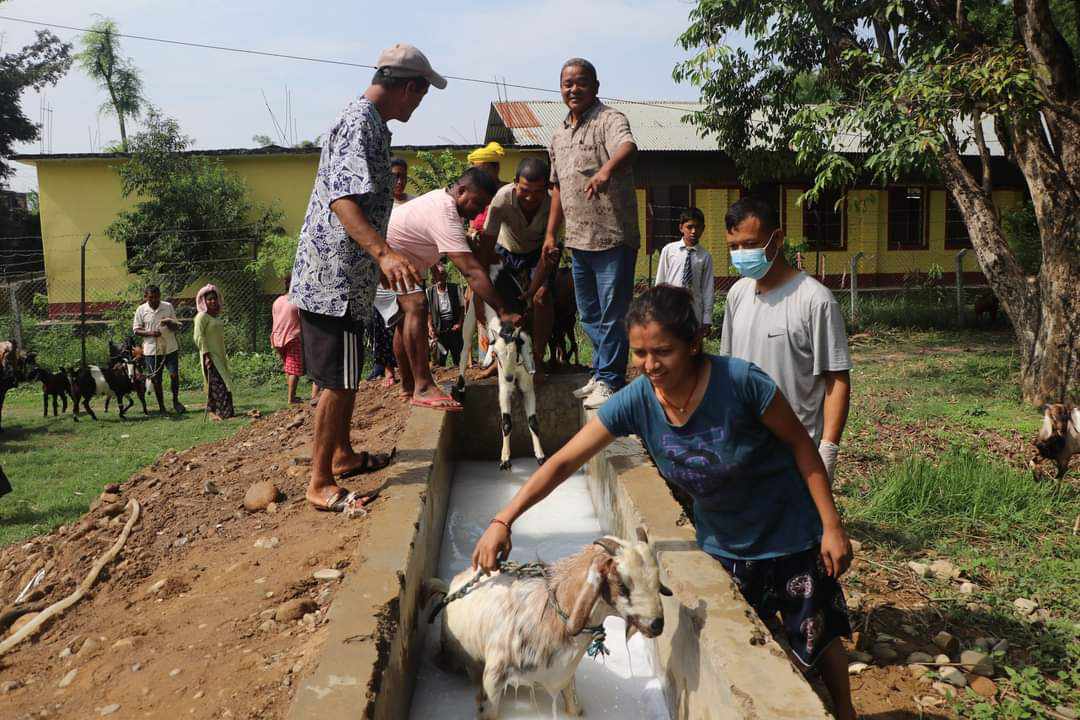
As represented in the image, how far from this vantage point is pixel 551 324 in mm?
6582

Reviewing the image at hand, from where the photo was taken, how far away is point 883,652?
3619mm

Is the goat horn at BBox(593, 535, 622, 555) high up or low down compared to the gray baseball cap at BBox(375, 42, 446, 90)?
down

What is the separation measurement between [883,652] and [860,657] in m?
0.12

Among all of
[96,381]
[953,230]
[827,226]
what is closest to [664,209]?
[827,226]

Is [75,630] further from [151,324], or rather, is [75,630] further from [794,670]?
[151,324]

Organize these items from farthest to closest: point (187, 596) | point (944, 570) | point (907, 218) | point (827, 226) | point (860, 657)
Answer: point (907, 218) → point (827, 226) → point (944, 570) → point (860, 657) → point (187, 596)

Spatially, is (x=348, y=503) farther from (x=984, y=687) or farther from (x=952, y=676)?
(x=984, y=687)

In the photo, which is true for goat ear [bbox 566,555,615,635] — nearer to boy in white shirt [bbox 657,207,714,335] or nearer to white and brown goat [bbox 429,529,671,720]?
white and brown goat [bbox 429,529,671,720]

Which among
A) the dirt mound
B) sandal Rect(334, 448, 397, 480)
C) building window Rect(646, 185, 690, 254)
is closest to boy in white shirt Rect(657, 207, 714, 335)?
the dirt mound

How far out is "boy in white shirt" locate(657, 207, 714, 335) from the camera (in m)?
7.19

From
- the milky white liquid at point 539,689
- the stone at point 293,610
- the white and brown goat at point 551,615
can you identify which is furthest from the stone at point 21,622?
the white and brown goat at point 551,615

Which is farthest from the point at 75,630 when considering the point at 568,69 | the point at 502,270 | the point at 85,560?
the point at 568,69

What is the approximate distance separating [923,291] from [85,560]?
15.9 metres

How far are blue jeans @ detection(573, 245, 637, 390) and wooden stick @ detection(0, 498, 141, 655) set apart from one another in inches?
121
